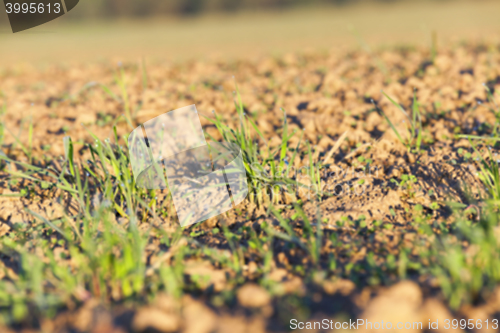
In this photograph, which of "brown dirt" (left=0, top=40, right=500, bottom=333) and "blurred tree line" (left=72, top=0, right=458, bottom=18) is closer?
"brown dirt" (left=0, top=40, right=500, bottom=333)

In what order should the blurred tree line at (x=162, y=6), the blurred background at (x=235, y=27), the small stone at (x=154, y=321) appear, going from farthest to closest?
the blurred tree line at (x=162, y=6)
the blurred background at (x=235, y=27)
the small stone at (x=154, y=321)

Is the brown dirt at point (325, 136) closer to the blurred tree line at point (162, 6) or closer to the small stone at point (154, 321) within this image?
the small stone at point (154, 321)

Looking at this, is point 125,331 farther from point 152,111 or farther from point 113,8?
point 113,8

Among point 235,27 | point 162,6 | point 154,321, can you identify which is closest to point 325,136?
point 154,321

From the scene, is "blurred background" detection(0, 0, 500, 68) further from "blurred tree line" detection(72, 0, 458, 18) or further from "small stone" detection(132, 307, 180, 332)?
"small stone" detection(132, 307, 180, 332)

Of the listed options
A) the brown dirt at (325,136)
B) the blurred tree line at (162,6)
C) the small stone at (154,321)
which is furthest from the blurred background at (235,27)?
the small stone at (154,321)

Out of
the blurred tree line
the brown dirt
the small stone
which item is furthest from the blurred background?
the small stone
